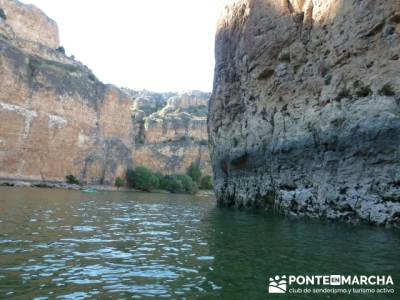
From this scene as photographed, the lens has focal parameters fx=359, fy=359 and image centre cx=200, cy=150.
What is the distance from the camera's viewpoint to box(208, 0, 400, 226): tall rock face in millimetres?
14031

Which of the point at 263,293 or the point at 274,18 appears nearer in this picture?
the point at 263,293

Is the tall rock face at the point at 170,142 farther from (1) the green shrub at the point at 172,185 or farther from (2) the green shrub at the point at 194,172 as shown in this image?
(1) the green shrub at the point at 172,185

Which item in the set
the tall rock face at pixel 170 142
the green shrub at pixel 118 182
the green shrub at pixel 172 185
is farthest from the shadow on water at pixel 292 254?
the tall rock face at pixel 170 142

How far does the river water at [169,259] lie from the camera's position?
5.81 m

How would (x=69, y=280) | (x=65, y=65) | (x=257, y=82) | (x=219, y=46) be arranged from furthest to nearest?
(x=65, y=65)
(x=219, y=46)
(x=257, y=82)
(x=69, y=280)

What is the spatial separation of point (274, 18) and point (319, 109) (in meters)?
7.75

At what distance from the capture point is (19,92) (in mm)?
57938

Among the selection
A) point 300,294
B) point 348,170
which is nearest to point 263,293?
point 300,294

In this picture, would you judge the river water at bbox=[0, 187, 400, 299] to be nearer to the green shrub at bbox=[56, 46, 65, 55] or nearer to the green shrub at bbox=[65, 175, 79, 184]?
the green shrub at bbox=[65, 175, 79, 184]

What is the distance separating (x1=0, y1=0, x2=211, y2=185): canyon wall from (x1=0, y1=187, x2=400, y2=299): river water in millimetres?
48624

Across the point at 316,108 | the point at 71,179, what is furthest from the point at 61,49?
the point at 316,108

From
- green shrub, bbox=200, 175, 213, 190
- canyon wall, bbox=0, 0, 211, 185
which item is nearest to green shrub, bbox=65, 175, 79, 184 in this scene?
canyon wall, bbox=0, 0, 211, 185

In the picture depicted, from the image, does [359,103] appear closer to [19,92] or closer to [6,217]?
[6,217]

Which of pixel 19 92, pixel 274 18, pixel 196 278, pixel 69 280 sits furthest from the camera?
pixel 19 92
